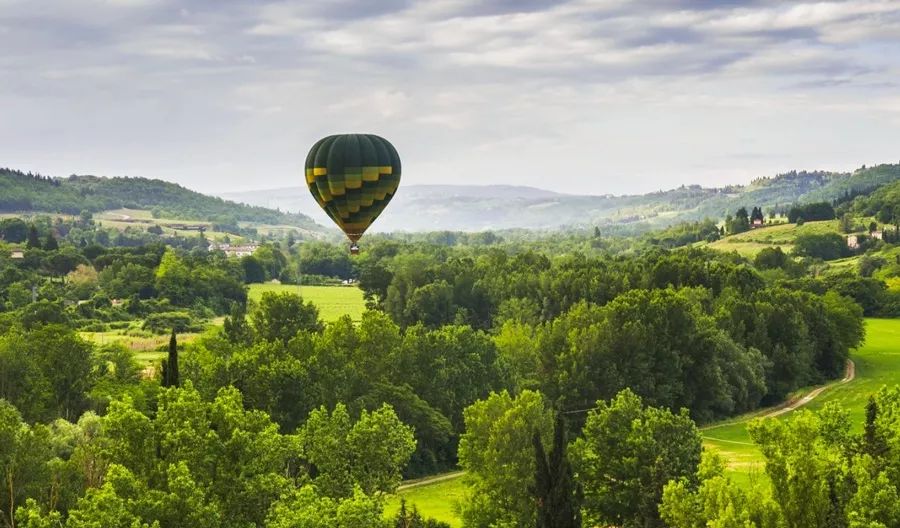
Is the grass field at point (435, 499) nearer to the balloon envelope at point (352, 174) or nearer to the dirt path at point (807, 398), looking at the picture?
the balloon envelope at point (352, 174)

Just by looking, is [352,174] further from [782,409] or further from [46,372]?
[782,409]

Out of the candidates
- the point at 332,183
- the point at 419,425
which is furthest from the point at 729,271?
the point at 332,183

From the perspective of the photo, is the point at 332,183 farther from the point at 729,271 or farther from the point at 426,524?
the point at 729,271

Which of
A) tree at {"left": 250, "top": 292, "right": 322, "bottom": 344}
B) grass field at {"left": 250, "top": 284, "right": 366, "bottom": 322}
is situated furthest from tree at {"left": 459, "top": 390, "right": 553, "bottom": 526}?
grass field at {"left": 250, "top": 284, "right": 366, "bottom": 322}

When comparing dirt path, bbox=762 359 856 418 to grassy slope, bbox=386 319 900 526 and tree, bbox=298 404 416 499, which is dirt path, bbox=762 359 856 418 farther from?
tree, bbox=298 404 416 499

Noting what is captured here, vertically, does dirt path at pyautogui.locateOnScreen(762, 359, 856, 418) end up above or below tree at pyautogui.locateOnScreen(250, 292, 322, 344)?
below

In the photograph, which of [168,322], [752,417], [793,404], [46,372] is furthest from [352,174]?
[168,322]
